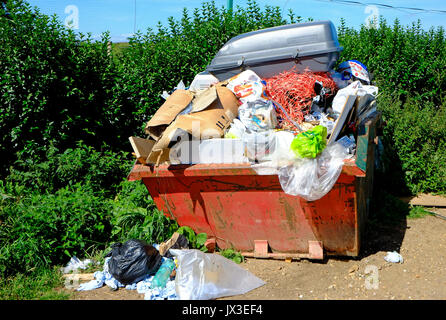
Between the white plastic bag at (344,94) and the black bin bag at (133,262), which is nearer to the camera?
the black bin bag at (133,262)

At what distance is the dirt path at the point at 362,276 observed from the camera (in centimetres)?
303

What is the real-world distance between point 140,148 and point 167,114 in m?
0.49

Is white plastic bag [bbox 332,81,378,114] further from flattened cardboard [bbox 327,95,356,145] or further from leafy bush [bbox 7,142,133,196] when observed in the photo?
leafy bush [bbox 7,142,133,196]

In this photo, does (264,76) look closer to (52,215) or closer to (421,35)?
(52,215)

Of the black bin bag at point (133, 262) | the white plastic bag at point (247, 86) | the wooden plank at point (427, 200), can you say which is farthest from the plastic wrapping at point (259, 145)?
the wooden plank at point (427, 200)

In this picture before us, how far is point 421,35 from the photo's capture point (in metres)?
6.87

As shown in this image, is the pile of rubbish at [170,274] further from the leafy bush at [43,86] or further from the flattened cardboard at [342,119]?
the leafy bush at [43,86]

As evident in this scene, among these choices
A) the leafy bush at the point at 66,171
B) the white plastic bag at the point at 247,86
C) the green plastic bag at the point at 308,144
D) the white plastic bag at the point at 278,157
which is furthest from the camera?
the leafy bush at the point at 66,171

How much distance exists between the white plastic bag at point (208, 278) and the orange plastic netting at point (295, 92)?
4.13 ft

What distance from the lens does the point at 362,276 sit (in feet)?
10.6

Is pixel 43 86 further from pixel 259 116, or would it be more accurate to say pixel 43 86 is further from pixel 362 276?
pixel 362 276

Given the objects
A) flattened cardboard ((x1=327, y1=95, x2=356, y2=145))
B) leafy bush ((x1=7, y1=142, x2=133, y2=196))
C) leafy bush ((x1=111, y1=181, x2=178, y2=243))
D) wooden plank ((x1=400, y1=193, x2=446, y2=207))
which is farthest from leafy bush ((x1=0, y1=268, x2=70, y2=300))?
wooden plank ((x1=400, y1=193, x2=446, y2=207))

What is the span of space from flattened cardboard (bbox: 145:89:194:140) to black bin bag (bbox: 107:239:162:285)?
3.23ft
